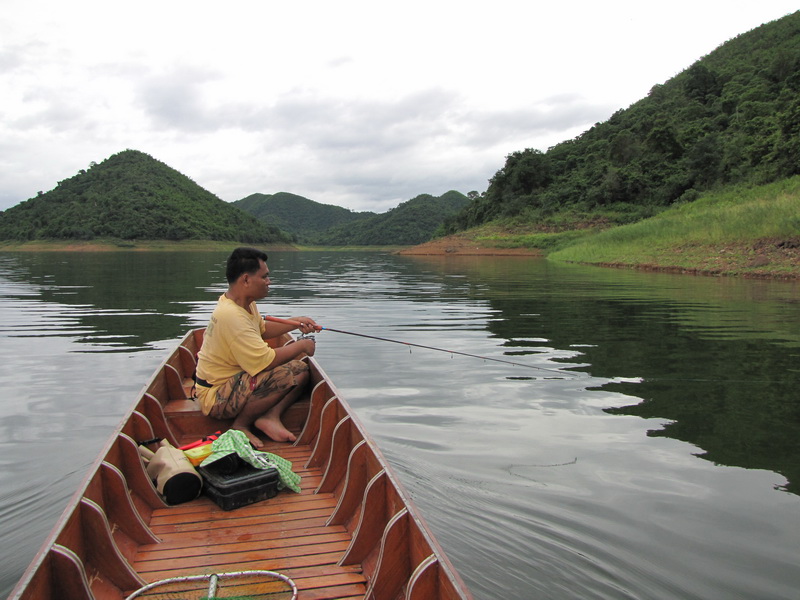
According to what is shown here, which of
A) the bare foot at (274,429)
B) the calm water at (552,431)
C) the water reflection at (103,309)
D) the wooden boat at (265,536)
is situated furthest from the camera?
the water reflection at (103,309)

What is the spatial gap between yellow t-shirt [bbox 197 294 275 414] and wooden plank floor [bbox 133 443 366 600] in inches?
48.5

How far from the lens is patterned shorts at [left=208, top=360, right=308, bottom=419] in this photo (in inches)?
195

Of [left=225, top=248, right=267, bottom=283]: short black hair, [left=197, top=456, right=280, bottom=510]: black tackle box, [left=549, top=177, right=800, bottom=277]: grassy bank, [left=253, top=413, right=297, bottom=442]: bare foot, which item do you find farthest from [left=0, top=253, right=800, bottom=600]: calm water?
[left=549, top=177, right=800, bottom=277]: grassy bank

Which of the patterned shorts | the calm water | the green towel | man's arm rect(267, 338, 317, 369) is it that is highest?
man's arm rect(267, 338, 317, 369)

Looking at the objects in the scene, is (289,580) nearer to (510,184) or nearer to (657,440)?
(657,440)

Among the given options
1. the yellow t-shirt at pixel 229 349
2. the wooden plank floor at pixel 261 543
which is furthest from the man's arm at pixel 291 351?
the wooden plank floor at pixel 261 543

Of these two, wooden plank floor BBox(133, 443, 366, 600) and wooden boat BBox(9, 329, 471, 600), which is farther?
wooden plank floor BBox(133, 443, 366, 600)

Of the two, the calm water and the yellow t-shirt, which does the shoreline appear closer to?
the calm water

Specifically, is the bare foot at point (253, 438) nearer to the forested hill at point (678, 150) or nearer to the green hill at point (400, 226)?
the forested hill at point (678, 150)

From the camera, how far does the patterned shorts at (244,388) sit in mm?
4961

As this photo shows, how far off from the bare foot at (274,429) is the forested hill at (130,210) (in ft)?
279

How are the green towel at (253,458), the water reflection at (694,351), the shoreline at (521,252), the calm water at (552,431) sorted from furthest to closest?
1. the shoreline at (521,252)
2. the water reflection at (694,351)
3. the green towel at (253,458)
4. the calm water at (552,431)

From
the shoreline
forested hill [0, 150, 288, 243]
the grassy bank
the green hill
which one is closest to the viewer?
the shoreline

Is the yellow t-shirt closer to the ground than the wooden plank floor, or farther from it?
farther from it
